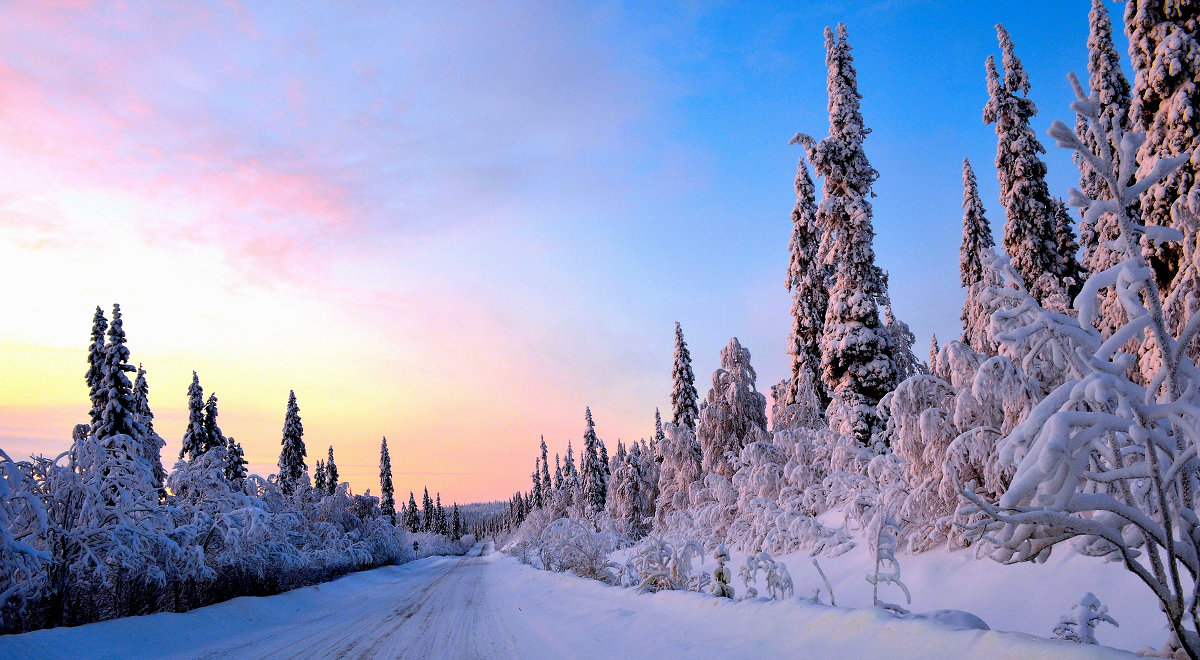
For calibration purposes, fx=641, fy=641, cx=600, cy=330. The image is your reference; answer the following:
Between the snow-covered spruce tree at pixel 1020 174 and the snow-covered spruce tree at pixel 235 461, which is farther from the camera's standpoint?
the snow-covered spruce tree at pixel 235 461

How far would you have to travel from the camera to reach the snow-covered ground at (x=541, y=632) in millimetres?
4711

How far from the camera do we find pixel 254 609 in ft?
56.8

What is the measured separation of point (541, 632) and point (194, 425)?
42.1m

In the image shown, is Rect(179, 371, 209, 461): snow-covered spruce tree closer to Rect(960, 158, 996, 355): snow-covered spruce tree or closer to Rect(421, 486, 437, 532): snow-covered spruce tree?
Rect(960, 158, 996, 355): snow-covered spruce tree

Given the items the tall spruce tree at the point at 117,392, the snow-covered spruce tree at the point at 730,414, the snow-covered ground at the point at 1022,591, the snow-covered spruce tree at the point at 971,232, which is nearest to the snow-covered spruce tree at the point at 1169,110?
the snow-covered ground at the point at 1022,591

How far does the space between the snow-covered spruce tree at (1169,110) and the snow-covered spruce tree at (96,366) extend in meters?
39.9

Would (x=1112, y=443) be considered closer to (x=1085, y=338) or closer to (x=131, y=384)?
(x=1085, y=338)

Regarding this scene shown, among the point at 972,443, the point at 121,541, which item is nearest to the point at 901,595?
the point at 972,443

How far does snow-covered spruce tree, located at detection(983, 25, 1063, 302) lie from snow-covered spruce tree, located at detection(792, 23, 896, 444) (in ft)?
31.3

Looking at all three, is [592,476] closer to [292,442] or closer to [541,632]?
[292,442]

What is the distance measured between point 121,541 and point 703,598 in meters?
11.5

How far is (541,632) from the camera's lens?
10.4 meters

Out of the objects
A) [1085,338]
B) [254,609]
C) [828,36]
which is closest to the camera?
[1085,338]

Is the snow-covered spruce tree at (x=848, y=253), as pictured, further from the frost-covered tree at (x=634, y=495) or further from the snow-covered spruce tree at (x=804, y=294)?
the frost-covered tree at (x=634, y=495)
